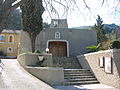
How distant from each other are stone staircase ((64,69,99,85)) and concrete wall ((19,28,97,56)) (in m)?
10.1

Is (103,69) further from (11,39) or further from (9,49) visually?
(11,39)

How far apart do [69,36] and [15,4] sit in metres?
23.7

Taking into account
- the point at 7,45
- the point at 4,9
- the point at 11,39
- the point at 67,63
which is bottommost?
the point at 67,63

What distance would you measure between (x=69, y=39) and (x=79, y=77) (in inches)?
470

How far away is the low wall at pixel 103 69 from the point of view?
12.6 m

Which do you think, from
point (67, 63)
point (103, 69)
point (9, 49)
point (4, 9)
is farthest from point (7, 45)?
point (4, 9)

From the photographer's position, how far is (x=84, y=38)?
27547 millimetres

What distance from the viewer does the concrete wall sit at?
25.9 m

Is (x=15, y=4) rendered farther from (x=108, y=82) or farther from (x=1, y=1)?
(x=108, y=82)

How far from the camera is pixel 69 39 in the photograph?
2700 cm

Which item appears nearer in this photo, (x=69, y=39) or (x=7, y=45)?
(x=69, y=39)

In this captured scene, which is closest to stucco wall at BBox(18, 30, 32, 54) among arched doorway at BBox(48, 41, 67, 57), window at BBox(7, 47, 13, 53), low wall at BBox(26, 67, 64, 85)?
arched doorway at BBox(48, 41, 67, 57)

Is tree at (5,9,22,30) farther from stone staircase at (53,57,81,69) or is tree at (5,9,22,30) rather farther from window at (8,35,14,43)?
window at (8,35,14,43)

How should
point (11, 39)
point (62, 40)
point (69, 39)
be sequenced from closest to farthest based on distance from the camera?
point (62, 40) < point (69, 39) < point (11, 39)
